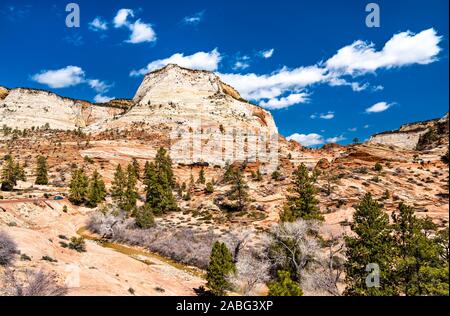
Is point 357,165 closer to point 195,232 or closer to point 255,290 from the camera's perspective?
point 195,232

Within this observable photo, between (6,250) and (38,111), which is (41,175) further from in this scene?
(38,111)

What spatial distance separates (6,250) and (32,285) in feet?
21.2

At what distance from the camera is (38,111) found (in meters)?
172

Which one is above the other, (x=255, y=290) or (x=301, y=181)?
(x=301, y=181)

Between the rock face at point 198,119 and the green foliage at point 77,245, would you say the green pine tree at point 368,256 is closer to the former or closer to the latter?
the green foliage at point 77,245

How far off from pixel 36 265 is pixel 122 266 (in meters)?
8.91

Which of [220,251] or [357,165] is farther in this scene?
[357,165]

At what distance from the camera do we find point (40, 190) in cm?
7056

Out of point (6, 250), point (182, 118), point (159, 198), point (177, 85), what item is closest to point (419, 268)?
point (6, 250)

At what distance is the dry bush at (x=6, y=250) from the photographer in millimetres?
26283

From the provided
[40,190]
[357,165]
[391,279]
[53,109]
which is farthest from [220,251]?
[53,109]

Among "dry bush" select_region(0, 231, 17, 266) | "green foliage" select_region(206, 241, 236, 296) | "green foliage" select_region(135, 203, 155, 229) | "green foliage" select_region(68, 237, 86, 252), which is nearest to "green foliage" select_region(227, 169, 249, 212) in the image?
"green foliage" select_region(135, 203, 155, 229)

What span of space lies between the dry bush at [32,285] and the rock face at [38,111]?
152473 millimetres

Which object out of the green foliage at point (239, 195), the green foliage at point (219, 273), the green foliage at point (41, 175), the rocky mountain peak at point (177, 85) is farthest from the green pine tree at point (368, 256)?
the rocky mountain peak at point (177, 85)
